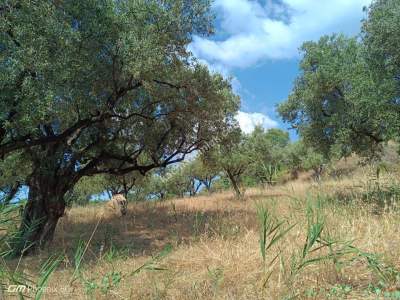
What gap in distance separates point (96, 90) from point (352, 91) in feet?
29.6

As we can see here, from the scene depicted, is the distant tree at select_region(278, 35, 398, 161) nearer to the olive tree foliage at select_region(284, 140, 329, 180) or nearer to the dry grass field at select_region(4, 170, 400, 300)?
the dry grass field at select_region(4, 170, 400, 300)

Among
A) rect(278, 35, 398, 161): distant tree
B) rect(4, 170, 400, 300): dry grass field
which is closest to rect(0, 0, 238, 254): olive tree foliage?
rect(4, 170, 400, 300): dry grass field

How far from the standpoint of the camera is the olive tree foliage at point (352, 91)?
1164cm

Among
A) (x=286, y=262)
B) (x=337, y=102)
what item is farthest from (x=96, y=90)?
(x=337, y=102)

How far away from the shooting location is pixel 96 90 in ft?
35.4

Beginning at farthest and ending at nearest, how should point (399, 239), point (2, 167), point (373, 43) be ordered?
point (2, 167)
point (373, 43)
point (399, 239)

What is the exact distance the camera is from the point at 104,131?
13758 mm

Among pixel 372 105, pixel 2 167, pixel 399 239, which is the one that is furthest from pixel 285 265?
pixel 2 167

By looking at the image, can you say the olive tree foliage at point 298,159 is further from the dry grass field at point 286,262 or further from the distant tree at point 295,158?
the dry grass field at point 286,262

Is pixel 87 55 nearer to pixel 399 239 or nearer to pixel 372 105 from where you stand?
pixel 399 239

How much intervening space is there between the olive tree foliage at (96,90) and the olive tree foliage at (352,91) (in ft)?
13.3

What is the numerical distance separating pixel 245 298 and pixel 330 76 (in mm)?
13834

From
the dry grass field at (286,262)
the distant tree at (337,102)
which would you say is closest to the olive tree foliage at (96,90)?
the dry grass field at (286,262)

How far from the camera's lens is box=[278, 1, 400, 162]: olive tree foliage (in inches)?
458
